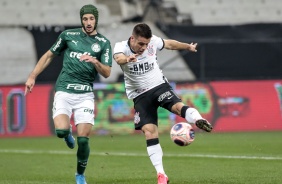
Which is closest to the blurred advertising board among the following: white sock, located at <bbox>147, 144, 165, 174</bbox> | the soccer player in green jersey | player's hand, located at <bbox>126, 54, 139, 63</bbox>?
the soccer player in green jersey

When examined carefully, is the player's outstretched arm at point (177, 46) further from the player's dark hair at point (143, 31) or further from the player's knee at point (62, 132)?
the player's knee at point (62, 132)

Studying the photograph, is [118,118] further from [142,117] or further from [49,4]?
[142,117]

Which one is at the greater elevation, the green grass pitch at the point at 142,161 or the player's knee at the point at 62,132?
the player's knee at the point at 62,132

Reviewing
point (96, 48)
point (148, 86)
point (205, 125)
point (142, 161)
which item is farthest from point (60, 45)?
point (142, 161)

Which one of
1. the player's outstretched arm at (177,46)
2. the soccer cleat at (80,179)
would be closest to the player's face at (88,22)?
Result: the player's outstretched arm at (177,46)

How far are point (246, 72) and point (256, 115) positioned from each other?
7.11 ft

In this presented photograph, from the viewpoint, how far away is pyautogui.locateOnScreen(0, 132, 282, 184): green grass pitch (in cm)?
1161

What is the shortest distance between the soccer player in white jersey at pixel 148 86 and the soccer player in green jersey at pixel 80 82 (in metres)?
0.35

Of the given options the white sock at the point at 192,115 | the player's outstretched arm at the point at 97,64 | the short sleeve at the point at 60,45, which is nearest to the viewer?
the player's outstretched arm at the point at 97,64

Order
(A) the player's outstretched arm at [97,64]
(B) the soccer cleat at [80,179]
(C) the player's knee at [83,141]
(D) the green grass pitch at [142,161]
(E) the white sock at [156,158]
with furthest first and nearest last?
(D) the green grass pitch at [142,161]
(B) the soccer cleat at [80,179]
(C) the player's knee at [83,141]
(E) the white sock at [156,158]
(A) the player's outstretched arm at [97,64]

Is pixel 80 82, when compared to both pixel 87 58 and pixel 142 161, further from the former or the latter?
pixel 142 161

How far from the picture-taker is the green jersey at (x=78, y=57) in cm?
1077

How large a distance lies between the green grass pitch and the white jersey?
138cm

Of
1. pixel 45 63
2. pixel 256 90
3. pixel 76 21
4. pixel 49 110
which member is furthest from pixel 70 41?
pixel 76 21
